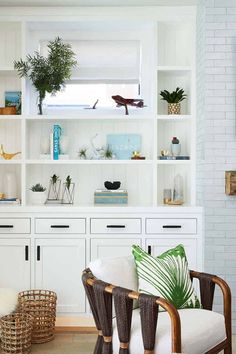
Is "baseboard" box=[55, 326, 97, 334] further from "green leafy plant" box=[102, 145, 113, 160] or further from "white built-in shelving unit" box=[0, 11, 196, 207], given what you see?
"green leafy plant" box=[102, 145, 113, 160]

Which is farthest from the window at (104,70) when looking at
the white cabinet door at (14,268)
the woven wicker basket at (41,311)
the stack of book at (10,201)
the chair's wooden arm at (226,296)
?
the chair's wooden arm at (226,296)

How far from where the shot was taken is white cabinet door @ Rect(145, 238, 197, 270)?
4.11m

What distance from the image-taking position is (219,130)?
13.1 feet

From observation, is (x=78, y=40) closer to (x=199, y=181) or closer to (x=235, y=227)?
(x=199, y=181)

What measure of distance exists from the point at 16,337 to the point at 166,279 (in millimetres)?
1262

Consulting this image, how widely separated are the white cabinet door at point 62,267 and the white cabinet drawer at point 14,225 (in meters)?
0.14

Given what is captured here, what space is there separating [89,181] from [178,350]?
2.32 meters

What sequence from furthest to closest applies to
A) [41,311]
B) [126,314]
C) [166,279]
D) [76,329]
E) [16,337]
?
[76,329] → [41,311] → [16,337] → [166,279] → [126,314]

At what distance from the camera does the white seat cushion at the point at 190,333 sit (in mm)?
2582

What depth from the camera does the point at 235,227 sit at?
400cm

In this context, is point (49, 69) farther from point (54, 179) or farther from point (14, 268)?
point (14, 268)

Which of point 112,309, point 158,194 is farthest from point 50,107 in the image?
point 112,309

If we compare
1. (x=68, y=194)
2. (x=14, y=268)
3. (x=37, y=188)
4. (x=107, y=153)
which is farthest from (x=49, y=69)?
(x=14, y=268)

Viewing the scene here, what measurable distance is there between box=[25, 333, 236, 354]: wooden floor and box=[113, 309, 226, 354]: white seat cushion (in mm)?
906
